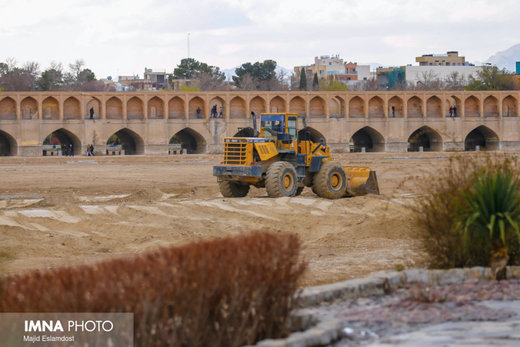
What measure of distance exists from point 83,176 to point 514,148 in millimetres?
28312

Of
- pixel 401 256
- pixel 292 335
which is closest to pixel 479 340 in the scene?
pixel 292 335

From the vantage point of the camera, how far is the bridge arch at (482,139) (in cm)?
4366

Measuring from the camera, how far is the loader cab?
47.8ft

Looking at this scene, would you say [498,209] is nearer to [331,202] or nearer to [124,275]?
[124,275]

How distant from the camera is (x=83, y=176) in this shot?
22062 mm

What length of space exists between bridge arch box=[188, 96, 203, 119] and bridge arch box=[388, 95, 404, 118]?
421 inches

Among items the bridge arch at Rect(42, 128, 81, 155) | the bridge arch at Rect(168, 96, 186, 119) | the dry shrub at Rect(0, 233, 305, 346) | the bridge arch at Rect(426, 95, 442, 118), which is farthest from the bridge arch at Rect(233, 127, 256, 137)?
the bridge arch at Rect(426, 95, 442, 118)

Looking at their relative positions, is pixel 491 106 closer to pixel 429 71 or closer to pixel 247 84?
pixel 247 84

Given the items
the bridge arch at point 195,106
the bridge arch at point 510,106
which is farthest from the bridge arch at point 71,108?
the bridge arch at point 510,106

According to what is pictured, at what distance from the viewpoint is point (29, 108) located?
3788cm

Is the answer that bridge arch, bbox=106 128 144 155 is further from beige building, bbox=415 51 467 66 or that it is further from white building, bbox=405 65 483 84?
beige building, bbox=415 51 467 66

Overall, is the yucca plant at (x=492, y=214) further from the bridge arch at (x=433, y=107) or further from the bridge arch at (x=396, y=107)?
the bridge arch at (x=433, y=107)

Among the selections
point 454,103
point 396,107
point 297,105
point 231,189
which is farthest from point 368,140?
point 231,189

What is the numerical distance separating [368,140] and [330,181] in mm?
29776
